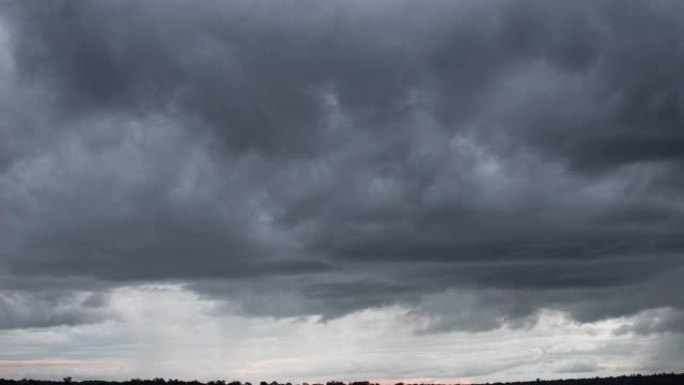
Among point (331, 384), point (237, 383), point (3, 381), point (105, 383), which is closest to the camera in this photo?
point (3, 381)

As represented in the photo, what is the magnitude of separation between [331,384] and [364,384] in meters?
7.07

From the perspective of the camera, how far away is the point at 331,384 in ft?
613

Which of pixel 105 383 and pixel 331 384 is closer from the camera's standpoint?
pixel 105 383

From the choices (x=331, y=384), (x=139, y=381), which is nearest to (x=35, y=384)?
(x=139, y=381)

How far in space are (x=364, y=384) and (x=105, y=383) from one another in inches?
2002

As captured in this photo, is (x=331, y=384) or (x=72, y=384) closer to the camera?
(x=72, y=384)

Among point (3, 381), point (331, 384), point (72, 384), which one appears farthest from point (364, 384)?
point (3, 381)

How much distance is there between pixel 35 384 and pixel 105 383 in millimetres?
11868

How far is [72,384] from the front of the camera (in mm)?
156125

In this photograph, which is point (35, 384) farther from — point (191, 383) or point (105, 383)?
point (191, 383)

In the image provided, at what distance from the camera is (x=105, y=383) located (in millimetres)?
160625

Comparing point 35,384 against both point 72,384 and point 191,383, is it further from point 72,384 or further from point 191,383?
point 191,383

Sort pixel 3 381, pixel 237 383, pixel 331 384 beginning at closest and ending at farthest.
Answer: pixel 3 381
pixel 237 383
pixel 331 384

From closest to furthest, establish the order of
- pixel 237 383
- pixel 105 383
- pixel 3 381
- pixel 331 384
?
pixel 3 381
pixel 105 383
pixel 237 383
pixel 331 384
